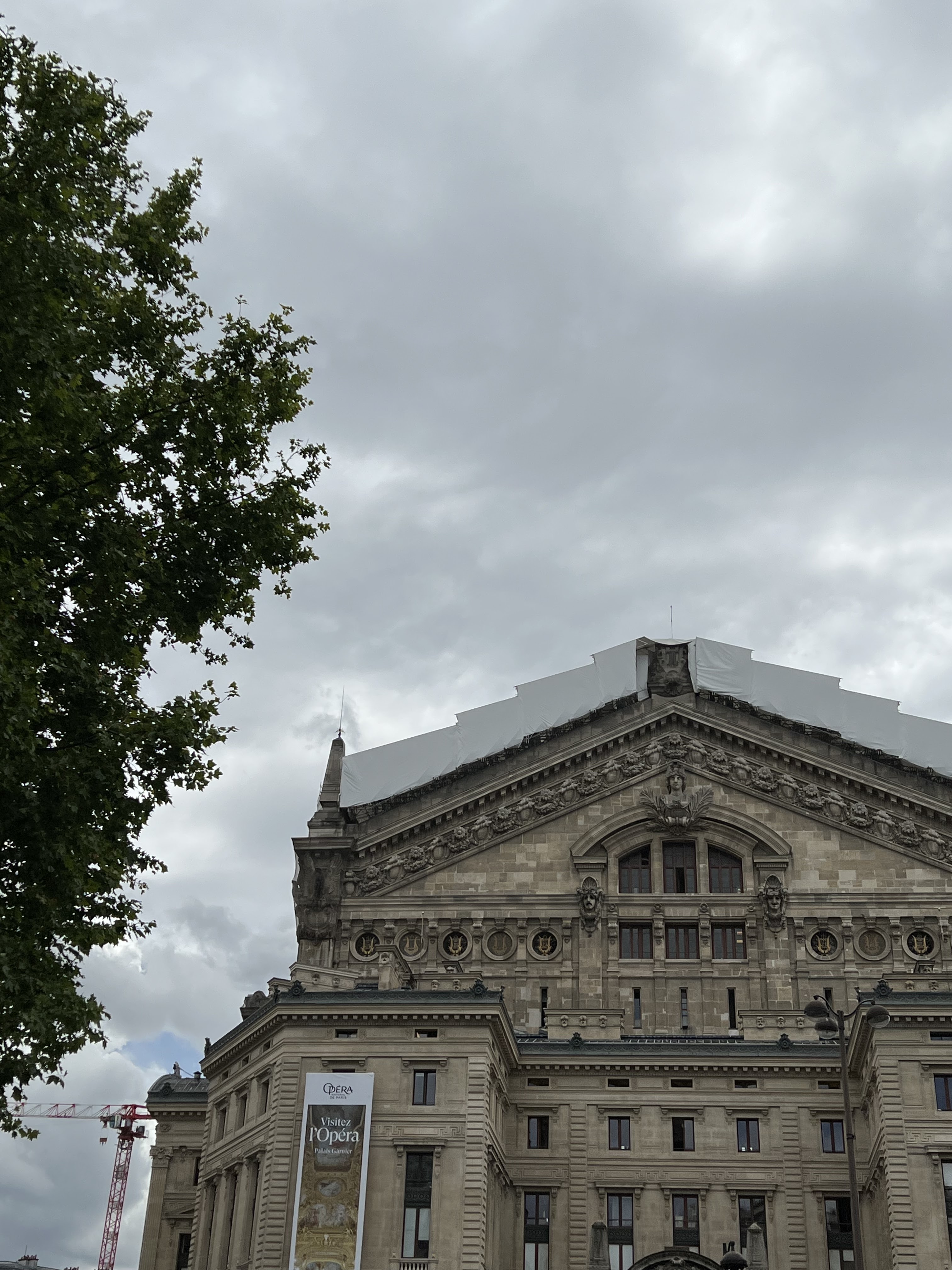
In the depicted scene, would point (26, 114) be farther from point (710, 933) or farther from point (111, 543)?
point (710, 933)

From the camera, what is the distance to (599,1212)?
180 ft

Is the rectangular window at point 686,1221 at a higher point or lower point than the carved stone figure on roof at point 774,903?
lower

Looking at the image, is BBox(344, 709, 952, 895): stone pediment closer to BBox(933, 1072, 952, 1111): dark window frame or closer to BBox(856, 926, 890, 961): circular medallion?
BBox(856, 926, 890, 961): circular medallion

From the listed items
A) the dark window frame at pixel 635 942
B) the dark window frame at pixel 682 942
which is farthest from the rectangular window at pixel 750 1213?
the dark window frame at pixel 635 942

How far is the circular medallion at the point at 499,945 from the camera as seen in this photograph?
209 ft

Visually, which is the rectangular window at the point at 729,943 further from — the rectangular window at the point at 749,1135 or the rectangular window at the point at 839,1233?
the rectangular window at the point at 839,1233

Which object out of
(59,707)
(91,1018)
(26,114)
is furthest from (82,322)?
(91,1018)

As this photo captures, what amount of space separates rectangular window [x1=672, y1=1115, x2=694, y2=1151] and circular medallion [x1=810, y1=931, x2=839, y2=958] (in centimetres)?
1023

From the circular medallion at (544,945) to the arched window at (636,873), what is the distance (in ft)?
12.8

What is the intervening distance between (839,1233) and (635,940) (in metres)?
15.4

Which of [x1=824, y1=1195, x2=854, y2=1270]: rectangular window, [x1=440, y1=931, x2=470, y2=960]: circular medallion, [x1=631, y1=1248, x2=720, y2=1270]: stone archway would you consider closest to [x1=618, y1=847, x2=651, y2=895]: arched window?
[x1=440, y1=931, x2=470, y2=960]: circular medallion

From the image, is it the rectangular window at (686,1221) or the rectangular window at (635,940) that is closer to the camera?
the rectangular window at (686,1221)

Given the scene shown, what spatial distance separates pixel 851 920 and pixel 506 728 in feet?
64.7

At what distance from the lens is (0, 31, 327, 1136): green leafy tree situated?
968 inches
